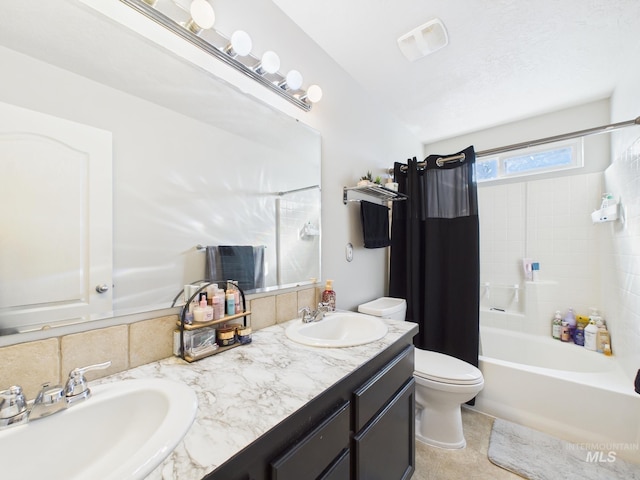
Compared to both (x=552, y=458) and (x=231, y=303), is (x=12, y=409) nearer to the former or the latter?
(x=231, y=303)

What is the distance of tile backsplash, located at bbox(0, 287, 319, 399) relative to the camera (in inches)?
25.0

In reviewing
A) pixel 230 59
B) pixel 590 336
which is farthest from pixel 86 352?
pixel 590 336

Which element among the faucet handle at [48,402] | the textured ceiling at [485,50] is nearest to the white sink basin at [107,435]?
the faucet handle at [48,402]

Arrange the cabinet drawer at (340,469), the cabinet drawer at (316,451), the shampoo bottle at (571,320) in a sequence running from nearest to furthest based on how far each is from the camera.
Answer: the cabinet drawer at (316,451)
the cabinet drawer at (340,469)
the shampoo bottle at (571,320)

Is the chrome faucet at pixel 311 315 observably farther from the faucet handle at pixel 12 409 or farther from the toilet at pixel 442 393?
the faucet handle at pixel 12 409

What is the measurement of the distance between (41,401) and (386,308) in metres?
1.61

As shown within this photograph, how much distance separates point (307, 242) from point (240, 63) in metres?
0.91

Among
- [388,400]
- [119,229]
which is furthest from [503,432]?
[119,229]

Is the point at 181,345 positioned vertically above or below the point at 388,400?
above

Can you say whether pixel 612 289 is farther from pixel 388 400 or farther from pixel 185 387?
pixel 185 387

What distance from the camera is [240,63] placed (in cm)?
112

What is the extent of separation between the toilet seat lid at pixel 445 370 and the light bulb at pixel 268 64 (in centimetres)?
181

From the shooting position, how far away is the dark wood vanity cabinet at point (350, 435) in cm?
57

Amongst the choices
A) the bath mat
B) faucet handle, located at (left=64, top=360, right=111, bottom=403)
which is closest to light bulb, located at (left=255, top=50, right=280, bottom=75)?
faucet handle, located at (left=64, top=360, right=111, bottom=403)
